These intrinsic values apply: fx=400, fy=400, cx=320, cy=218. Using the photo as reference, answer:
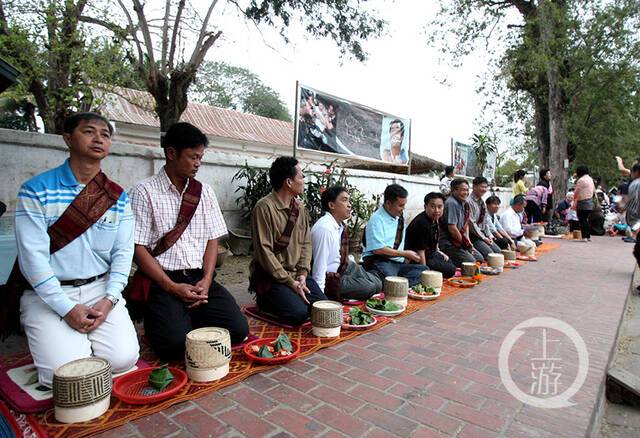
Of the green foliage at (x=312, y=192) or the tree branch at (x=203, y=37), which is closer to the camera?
the green foliage at (x=312, y=192)

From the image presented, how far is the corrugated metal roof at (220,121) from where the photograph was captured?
13.6 m

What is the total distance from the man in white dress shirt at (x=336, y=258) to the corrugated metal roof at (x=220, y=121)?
10.8 metres

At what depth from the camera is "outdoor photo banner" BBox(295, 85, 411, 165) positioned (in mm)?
6609

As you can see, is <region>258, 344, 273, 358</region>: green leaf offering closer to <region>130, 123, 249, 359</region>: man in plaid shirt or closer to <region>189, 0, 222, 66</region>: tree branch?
<region>130, 123, 249, 359</region>: man in plaid shirt

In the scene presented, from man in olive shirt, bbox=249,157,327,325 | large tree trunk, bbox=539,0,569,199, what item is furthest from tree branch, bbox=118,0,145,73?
large tree trunk, bbox=539,0,569,199

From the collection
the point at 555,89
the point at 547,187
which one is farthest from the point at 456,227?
the point at 555,89

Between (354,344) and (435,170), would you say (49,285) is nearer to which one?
(354,344)

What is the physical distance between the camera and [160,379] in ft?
7.51

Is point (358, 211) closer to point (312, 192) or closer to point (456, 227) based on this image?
point (312, 192)

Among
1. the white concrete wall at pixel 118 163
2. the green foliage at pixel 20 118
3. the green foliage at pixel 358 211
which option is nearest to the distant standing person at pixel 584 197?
the green foliage at pixel 358 211

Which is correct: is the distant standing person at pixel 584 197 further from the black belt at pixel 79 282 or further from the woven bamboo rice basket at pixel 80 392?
the woven bamboo rice basket at pixel 80 392

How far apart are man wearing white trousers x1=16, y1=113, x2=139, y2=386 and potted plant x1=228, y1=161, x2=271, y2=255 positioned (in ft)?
12.0

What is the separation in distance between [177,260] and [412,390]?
73.6 inches

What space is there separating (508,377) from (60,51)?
318 inches
